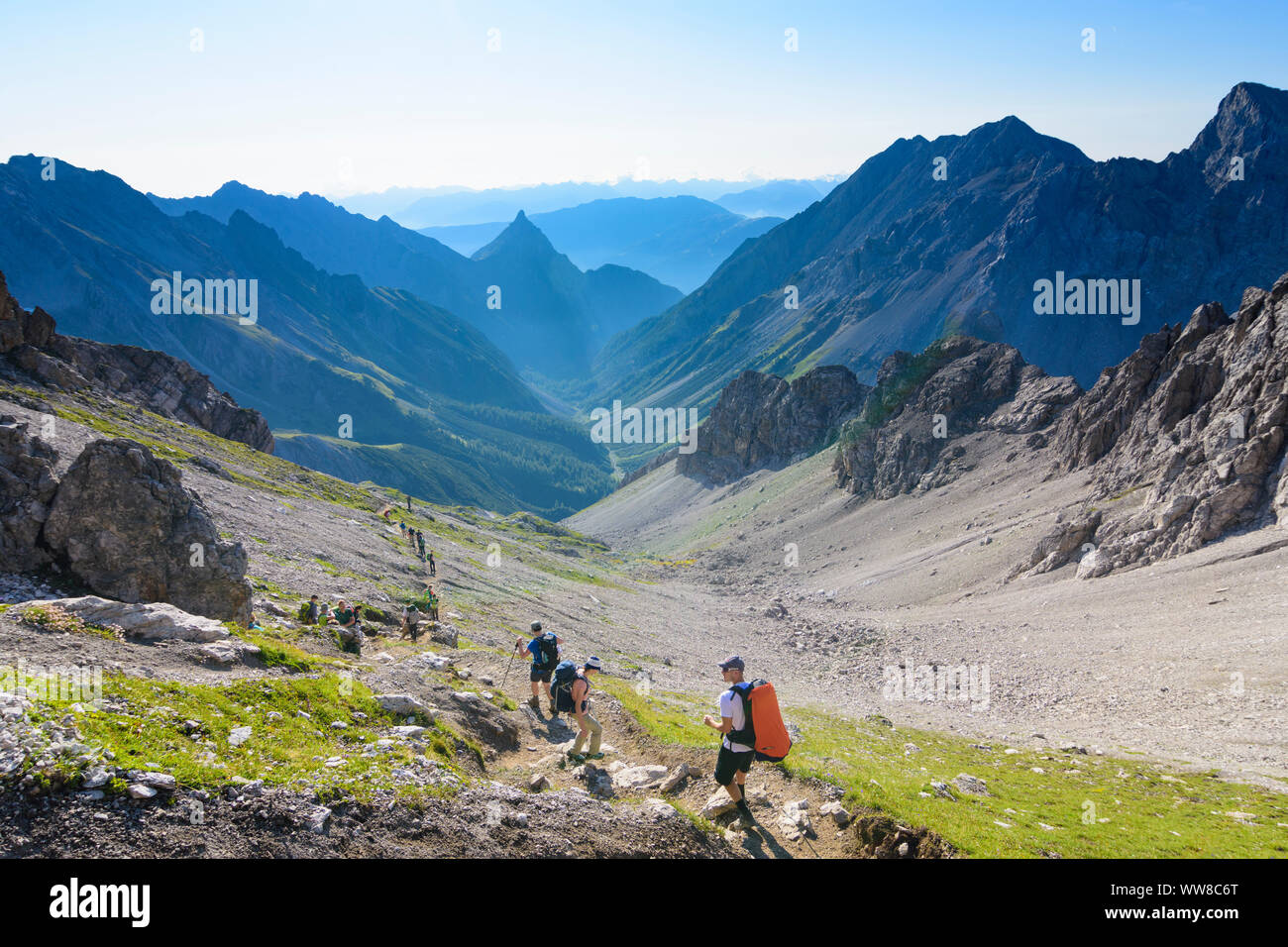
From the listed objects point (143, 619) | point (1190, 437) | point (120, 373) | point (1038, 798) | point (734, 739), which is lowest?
point (1038, 798)

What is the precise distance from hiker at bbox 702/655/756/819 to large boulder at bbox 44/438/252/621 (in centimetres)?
1908

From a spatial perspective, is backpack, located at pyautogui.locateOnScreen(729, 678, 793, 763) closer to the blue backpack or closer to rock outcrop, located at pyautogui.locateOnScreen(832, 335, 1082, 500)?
the blue backpack

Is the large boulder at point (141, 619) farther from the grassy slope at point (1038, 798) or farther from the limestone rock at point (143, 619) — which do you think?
the grassy slope at point (1038, 798)

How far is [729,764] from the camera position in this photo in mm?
15008

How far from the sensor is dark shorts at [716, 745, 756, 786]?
1485 cm

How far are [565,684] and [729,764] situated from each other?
21.0ft

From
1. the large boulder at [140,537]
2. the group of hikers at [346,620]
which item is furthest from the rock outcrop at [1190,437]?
the large boulder at [140,537]

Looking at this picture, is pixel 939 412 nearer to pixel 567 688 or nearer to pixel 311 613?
pixel 311 613

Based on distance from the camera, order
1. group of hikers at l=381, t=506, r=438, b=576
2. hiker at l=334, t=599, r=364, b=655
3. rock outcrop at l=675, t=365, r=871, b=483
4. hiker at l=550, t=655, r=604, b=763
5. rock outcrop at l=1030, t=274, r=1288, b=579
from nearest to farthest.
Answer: hiker at l=550, t=655, r=604, b=763 → hiker at l=334, t=599, r=364, b=655 → rock outcrop at l=1030, t=274, r=1288, b=579 → group of hikers at l=381, t=506, r=438, b=576 → rock outcrop at l=675, t=365, r=871, b=483

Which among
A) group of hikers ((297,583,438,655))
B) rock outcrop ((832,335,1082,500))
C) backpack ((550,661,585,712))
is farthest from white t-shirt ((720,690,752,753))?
rock outcrop ((832,335,1082,500))

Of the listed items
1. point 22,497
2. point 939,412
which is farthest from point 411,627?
point 939,412

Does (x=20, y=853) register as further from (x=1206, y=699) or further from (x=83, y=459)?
(x=1206, y=699)

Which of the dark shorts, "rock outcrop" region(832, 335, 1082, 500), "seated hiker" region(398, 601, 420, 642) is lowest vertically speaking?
"seated hiker" region(398, 601, 420, 642)
